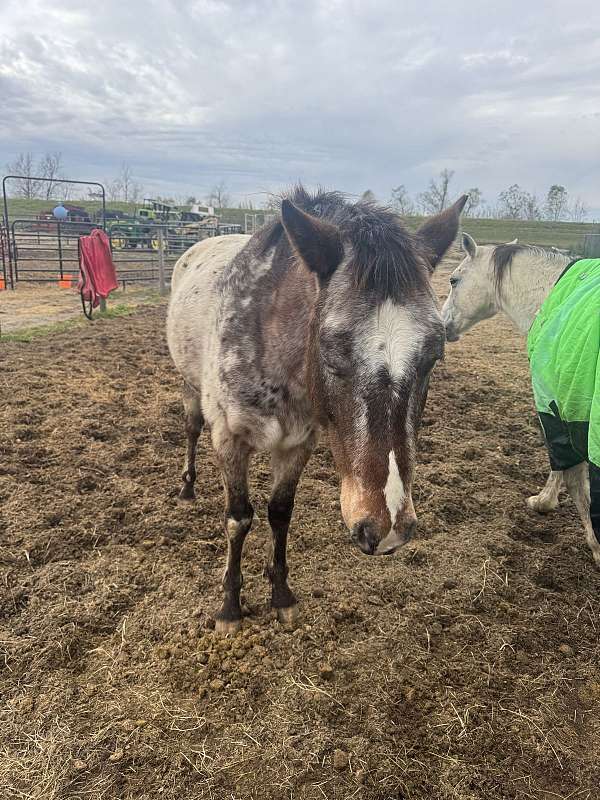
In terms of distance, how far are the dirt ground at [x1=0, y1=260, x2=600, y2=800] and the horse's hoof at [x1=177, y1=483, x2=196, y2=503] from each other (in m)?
0.11

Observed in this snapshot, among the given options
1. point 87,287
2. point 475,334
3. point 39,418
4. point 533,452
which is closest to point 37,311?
point 87,287

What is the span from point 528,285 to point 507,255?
15.0 inches

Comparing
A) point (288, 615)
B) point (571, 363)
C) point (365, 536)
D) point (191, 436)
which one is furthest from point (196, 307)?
point (571, 363)

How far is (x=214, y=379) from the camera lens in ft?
8.33

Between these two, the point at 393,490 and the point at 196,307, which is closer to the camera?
the point at 393,490

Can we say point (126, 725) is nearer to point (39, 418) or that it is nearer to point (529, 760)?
point (529, 760)

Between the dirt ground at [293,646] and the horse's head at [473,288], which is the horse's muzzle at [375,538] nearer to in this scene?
the dirt ground at [293,646]

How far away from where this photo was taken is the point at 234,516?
8.71ft

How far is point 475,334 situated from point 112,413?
7896 mm

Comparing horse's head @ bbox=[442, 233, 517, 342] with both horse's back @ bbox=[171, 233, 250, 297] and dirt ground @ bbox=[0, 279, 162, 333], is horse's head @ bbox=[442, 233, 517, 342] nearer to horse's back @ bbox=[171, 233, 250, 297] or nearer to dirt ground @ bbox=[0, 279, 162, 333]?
horse's back @ bbox=[171, 233, 250, 297]

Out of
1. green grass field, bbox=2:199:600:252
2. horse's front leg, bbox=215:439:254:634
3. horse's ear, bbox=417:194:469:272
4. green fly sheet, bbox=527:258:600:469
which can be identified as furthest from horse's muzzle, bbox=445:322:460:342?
green grass field, bbox=2:199:600:252

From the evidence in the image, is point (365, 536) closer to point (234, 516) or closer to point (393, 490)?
point (393, 490)

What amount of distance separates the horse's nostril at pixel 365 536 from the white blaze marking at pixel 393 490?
8 centimetres

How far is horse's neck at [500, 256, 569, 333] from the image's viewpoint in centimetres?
437
